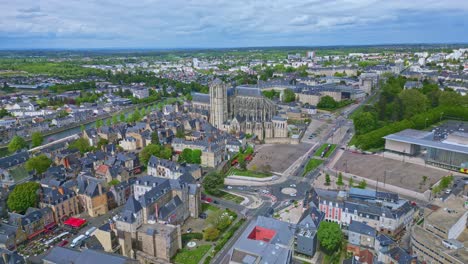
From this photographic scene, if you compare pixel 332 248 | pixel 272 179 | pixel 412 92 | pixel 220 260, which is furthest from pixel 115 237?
pixel 412 92

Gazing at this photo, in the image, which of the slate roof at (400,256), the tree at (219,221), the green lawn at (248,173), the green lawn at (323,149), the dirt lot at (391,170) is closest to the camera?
the slate roof at (400,256)

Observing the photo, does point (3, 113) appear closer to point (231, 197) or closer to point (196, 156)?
point (196, 156)

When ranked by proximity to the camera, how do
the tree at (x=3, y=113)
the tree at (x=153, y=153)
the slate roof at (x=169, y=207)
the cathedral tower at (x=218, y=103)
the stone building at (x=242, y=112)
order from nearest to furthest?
the slate roof at (x=169, y=207) < the tree at (x=153, y=153) < the stone building at (x=242, y=112) < the cathedral tower at (x=218, y=103) < the tree at (x=3, y=113)

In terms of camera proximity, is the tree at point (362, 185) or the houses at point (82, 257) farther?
the tree at point (362, 185)

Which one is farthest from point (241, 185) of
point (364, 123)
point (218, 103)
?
point (364, 123)

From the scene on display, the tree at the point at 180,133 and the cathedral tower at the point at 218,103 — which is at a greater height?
the cathedral tower at the point at 218,103

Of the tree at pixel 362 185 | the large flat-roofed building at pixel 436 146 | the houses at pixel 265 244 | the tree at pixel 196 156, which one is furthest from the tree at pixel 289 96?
the houses at pixel 265 244

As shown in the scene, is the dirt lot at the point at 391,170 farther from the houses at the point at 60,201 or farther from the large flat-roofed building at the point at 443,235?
the houses at the point at 60,201
